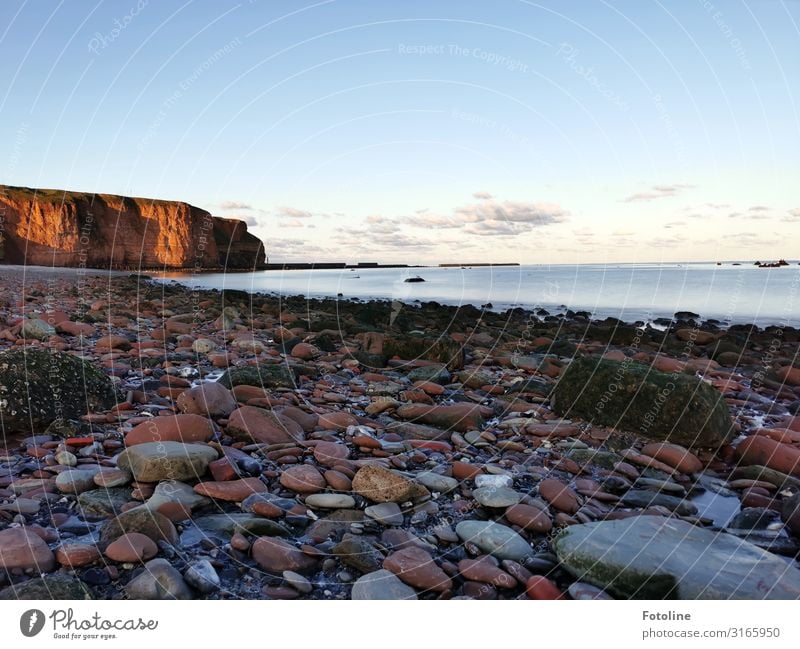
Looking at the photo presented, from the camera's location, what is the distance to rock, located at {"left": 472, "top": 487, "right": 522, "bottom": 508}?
3.58m

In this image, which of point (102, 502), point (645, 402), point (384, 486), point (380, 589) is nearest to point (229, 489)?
point (102, 502)

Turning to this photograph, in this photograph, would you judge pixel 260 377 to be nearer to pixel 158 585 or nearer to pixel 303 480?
pixel 303 480

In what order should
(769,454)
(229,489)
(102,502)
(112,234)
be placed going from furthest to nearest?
(112,234), (769,454), (229,489), (102,502)

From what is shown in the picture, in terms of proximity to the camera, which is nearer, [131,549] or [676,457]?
[131,549]

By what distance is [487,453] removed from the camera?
15.3 ft

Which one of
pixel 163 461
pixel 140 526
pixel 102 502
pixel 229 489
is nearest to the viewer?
pixel 140 526

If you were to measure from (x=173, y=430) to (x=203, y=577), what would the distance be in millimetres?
1890

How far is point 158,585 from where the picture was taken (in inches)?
101

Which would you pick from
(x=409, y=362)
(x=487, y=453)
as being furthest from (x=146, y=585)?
(x=409, y=362)

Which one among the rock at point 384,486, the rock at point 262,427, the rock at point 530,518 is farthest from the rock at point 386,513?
the rock at point 262,427

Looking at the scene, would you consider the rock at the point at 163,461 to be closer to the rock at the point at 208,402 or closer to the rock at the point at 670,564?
the rock at the point at 208,402

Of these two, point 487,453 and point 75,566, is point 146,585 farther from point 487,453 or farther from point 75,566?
point 487,453

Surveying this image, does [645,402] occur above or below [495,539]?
above

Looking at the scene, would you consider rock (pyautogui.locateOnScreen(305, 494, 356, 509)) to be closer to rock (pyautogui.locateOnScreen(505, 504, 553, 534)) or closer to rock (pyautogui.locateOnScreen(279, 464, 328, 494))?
rock (pyautogui.locateOnScreen(279, 464, 328, 494))
